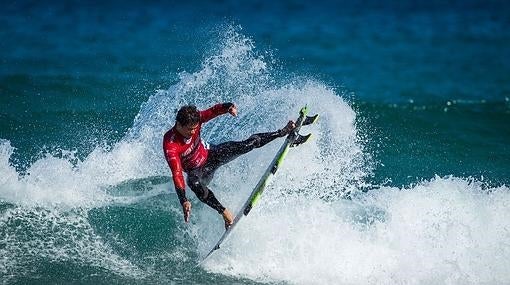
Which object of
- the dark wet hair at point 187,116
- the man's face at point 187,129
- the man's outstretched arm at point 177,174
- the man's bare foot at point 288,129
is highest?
the man's bare foot at point 288,129

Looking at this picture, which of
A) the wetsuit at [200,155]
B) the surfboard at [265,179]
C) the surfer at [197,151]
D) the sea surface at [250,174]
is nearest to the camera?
the surfer at [197,151]

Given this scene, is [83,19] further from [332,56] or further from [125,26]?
[332,56]

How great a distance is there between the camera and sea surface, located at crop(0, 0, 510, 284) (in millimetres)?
9156

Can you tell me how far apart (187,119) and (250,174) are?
8.07ft

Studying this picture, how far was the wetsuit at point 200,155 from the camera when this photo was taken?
8492 mm

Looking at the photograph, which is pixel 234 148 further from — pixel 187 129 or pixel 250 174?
pixel 250 174

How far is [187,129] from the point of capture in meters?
8.47

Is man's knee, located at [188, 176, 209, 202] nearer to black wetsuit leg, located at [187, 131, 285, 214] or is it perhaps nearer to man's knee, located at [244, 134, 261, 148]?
black wetsuit leg, located at [187, 131, 285, 214]

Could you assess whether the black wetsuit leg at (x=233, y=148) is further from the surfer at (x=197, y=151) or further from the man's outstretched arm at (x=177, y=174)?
the man's outstretched arm at (x=177, y=174)

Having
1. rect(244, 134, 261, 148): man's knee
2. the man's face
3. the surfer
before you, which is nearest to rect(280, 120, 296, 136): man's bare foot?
the surfer

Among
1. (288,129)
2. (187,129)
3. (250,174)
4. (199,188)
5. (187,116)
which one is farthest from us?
(250,174)

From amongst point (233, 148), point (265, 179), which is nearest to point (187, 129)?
point (233, 148)

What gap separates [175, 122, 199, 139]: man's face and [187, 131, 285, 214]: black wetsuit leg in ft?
2.23

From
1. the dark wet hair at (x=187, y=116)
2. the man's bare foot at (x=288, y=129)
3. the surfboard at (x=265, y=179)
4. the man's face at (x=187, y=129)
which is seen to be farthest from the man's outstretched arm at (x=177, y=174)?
the man's bare foot at (x=288, y=129)
